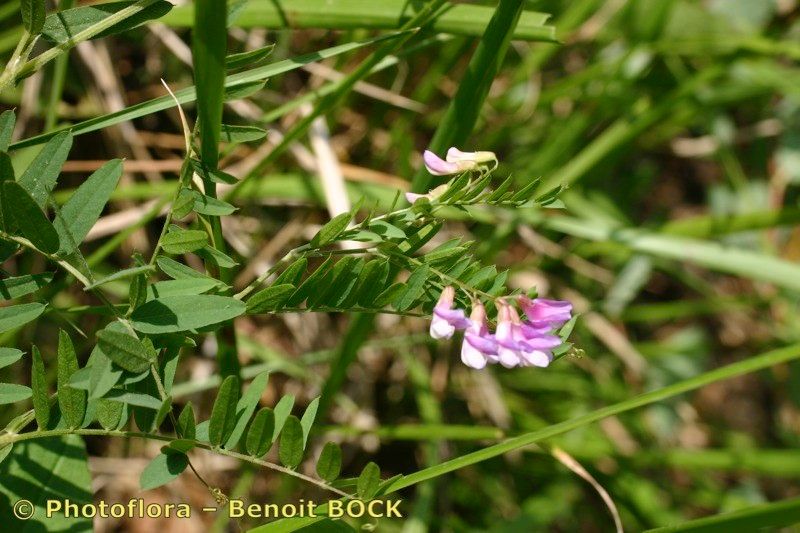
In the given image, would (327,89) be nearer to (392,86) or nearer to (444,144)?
(444,144)

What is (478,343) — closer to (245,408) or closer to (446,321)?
(446,321)

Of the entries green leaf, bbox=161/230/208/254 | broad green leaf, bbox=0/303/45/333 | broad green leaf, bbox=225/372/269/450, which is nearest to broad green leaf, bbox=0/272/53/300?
broad green leaf, bbox=0/303/45/333

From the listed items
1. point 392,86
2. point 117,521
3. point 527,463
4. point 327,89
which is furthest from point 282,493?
point 392,86

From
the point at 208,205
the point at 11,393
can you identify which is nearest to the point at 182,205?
the point at 208,205

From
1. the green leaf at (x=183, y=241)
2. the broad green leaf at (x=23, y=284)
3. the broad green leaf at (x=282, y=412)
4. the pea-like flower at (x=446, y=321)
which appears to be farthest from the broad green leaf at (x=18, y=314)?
the pea-like flower at (x=446, y=321)

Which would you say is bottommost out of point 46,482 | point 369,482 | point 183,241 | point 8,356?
point 46,482

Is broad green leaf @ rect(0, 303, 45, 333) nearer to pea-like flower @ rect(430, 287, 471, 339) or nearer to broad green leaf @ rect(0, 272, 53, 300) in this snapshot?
broad green leaf @ rect(0, 272, 53, 300)
